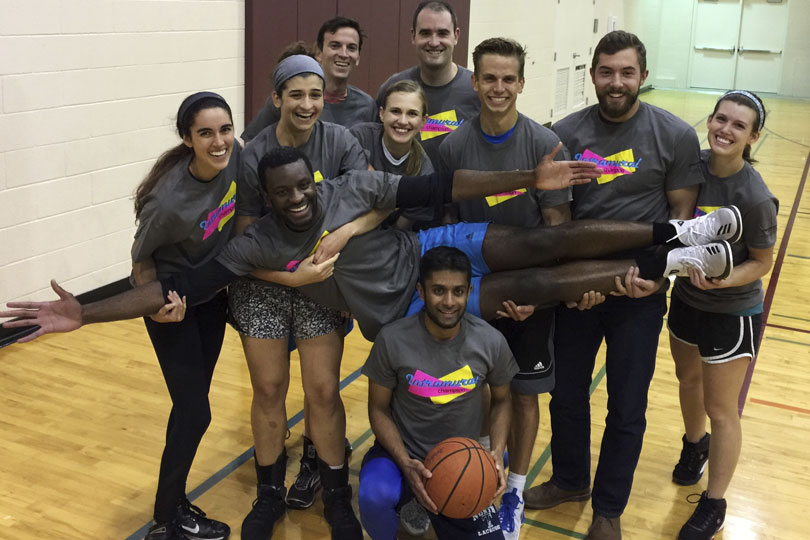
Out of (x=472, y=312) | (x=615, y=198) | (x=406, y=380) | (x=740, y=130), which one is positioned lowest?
(x=406, y=380)

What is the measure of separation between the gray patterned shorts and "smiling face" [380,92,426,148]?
2.61 feet

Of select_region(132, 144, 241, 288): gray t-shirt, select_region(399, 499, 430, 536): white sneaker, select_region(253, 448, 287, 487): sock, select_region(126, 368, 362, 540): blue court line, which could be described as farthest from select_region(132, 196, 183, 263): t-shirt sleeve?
select_region(399, 499, 430, 536): white sneaker

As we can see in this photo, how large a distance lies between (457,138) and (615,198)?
66 cm

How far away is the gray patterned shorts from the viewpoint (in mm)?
3162

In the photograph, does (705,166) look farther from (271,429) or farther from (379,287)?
(271,429)

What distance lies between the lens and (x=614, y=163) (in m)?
3.10

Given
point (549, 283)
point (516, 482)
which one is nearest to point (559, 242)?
point (549, 283)

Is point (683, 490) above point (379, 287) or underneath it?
underneath

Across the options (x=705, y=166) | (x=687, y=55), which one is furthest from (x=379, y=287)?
(x=687, y=55)

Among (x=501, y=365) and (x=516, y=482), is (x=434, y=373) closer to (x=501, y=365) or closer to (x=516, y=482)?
(x=501, y=365)

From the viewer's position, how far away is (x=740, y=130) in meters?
3.05

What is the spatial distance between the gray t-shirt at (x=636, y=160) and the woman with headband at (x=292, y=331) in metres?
0.89

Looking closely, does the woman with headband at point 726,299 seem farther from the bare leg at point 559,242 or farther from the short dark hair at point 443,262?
the short dark hair at point 443,262

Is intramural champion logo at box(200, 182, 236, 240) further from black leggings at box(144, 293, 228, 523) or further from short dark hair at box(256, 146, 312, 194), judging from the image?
black leggings at box(144, 293, 228, 523)
